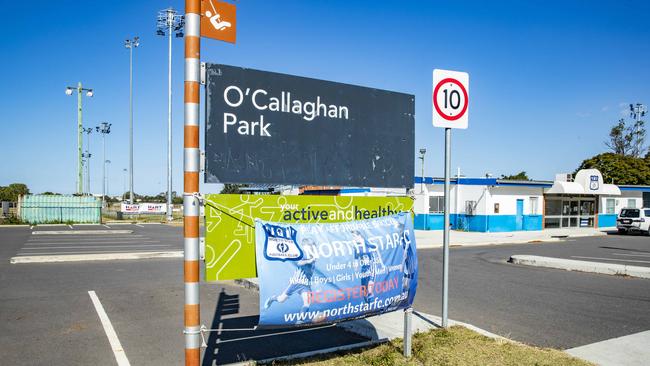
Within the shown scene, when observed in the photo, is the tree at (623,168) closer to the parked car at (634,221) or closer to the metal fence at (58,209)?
the parked car at (634,221)

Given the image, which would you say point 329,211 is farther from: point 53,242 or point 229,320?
point 53,242

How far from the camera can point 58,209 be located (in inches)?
1417

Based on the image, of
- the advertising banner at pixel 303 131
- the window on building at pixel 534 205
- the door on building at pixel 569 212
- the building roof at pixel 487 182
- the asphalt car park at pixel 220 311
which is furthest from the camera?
the door on building at pixel 569 212

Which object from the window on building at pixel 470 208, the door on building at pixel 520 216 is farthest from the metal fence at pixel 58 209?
the door on building at pixel 520 216

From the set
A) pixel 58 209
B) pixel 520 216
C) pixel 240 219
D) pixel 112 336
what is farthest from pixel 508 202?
pixel 58 209

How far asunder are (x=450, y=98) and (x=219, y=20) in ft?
11.0

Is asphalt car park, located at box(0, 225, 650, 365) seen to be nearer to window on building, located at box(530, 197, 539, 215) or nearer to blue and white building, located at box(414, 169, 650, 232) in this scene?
blue and white building, located at box(414, 169, 650, 232)

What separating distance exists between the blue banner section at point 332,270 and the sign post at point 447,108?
117 cm

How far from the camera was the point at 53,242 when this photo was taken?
20.7m

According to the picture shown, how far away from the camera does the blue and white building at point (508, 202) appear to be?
97.3ft

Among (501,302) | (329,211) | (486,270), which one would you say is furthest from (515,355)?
(486,270)

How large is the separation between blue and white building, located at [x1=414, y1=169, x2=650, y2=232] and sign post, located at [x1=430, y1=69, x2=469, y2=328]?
72.7 feet

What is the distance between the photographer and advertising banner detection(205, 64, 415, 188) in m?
4.23

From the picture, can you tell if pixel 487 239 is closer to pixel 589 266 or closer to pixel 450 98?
pixel 589 266
